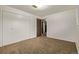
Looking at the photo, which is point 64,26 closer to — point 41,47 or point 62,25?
point 62,25

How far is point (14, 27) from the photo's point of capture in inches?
45.9

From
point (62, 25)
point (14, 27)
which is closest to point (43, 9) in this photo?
point (62, 25)

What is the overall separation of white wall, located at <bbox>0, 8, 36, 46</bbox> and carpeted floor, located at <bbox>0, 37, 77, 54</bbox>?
81 millimetres

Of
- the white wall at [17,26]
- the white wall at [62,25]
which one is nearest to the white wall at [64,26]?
the white wall at [62,25]

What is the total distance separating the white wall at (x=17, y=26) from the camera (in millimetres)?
1120

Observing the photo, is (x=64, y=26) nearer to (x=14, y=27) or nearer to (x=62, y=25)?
(x=62, y=25)

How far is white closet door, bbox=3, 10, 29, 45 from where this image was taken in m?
1.12

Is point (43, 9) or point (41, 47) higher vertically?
point (43, 9)

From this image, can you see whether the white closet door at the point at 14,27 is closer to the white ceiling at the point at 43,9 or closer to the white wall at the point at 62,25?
the white ceiling at the point at 43,9

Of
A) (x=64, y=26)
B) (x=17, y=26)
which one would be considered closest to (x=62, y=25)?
(x=64, y=26)

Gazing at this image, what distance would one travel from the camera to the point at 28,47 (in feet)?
3.92

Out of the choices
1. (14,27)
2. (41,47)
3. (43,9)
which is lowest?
(41,47)

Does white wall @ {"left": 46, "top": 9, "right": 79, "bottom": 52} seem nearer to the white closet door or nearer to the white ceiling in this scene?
the white ceiling

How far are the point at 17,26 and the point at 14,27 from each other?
47 millimetres
